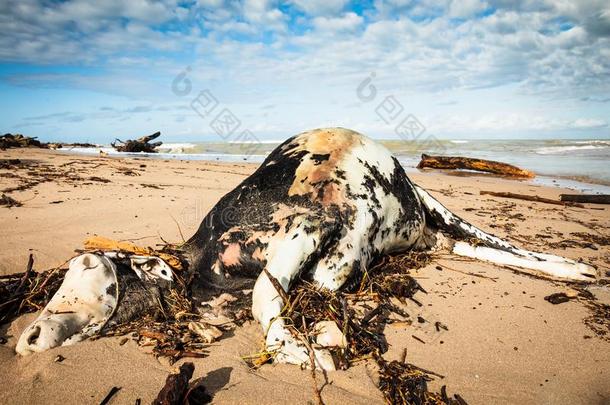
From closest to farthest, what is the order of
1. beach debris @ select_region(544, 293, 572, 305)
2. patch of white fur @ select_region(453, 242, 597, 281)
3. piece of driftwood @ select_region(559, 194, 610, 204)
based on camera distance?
beach debris @ select_region(544, 293, 572, 305), patch of white fur @ select_region(453, 242, 597, 281), piece of driftwood @ select_region(559, 194, 610, 204)

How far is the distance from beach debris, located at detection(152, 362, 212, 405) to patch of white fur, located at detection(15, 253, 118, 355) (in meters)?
0.86

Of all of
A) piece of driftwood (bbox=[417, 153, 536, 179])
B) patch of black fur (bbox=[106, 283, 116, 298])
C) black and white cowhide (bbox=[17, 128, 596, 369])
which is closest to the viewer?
black and white cowhide (bbox=[17, 128, 596, 369])

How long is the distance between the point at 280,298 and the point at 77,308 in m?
1.28

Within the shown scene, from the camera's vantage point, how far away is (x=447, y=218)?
4.41 meters

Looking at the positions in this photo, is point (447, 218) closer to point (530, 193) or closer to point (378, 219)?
point (378, 219)

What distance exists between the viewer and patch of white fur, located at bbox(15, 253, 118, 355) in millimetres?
2252

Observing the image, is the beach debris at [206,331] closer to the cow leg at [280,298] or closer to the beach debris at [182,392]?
the cow leg at [280,298]

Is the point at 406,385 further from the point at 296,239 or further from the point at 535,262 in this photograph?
the point at 535,262

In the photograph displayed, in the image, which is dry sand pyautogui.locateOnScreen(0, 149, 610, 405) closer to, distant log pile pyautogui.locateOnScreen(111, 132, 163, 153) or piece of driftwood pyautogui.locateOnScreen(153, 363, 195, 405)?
piece of driftwood pyautogui.locateOnScreen(153, 363, 195, 405)

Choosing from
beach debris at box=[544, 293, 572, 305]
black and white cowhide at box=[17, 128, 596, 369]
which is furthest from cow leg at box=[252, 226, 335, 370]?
beach debris at box=[544, 293, 572, 305]

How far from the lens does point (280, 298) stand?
8.18 ft

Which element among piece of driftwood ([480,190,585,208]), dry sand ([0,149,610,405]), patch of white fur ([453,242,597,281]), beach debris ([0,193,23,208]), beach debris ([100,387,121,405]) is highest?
piece of driftwood ([480,190,585,208])

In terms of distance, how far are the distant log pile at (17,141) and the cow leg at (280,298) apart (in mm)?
17172

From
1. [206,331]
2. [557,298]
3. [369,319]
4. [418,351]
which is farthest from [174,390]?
[557,298]
